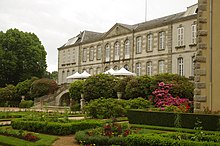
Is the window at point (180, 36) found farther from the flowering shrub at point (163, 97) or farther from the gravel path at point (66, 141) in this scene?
the gravel path at point (66, 141)

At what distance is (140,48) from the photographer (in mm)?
37719

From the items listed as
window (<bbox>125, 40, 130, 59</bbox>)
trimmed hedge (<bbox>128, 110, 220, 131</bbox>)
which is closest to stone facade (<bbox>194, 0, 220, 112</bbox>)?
trimmed hedge (<bbox>128, 110, 220, 131</bbox>)

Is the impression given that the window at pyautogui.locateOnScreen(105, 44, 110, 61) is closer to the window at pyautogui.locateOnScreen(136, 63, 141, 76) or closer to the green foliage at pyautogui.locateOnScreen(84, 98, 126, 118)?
the window at pyautogui.locateOnScreen(136, 63, 141, 76)

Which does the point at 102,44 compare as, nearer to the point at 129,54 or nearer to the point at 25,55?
the point at 129,54

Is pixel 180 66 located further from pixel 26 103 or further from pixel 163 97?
pixel 26 103

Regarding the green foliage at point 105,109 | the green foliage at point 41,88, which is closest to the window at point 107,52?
the green foliage at point 41,88

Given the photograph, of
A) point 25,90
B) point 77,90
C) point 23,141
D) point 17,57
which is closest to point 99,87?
point 77,90

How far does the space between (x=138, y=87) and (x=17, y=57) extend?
29486 mm

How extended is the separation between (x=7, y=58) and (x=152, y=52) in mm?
23150

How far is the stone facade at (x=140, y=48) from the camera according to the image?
32.1 metres

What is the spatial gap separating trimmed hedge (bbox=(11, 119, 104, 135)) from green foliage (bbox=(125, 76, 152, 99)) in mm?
10443

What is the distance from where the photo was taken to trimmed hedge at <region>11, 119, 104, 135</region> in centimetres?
1284

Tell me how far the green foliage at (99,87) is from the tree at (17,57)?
22238 mm

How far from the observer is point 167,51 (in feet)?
111
